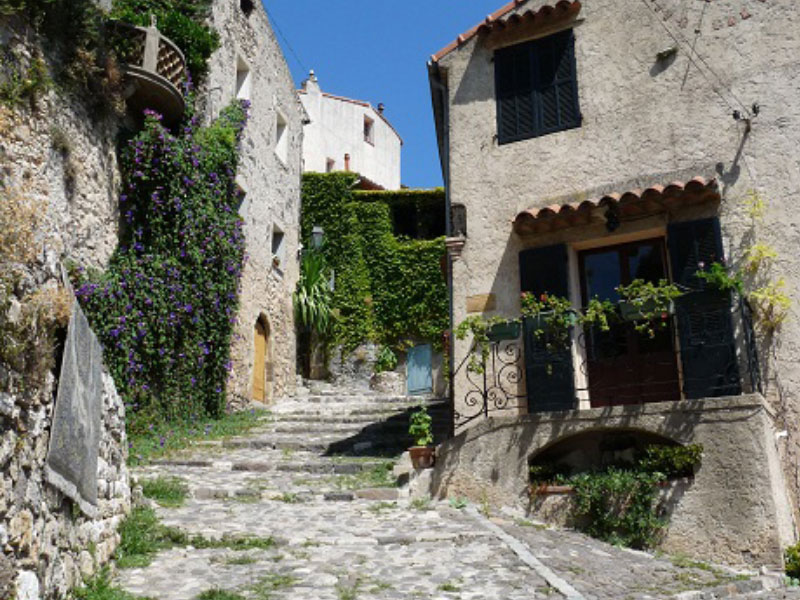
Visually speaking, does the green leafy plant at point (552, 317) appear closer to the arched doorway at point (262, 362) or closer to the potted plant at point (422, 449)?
the potted plant at point (422, 449)

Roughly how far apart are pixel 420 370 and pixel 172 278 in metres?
9.09

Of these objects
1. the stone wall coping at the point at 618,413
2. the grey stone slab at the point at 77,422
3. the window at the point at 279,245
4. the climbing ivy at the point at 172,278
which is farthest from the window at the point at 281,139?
the grey stone slab at the point at 77,422

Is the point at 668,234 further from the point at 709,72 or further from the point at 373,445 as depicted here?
the point at 373,445

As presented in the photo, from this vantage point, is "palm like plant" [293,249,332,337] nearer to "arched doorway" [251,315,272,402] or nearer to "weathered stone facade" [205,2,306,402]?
"weathered stone facade" [205,2,306,402]

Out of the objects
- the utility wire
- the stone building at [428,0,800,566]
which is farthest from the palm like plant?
the utility wire

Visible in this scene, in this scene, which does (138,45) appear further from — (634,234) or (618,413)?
(618,413)

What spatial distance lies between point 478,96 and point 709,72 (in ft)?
10.0

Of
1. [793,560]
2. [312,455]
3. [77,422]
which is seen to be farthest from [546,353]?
[77,422]

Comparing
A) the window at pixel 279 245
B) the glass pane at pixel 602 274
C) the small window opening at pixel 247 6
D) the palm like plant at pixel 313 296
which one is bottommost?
the glass pane at pixel 602 274

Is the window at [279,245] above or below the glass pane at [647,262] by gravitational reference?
above

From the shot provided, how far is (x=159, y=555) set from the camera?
22.4ft

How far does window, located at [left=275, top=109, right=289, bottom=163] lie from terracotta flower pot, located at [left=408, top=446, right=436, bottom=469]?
12932 millimetres

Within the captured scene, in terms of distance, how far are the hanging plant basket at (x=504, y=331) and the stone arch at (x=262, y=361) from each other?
9508mm

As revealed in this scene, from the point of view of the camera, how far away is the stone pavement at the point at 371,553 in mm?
6059
